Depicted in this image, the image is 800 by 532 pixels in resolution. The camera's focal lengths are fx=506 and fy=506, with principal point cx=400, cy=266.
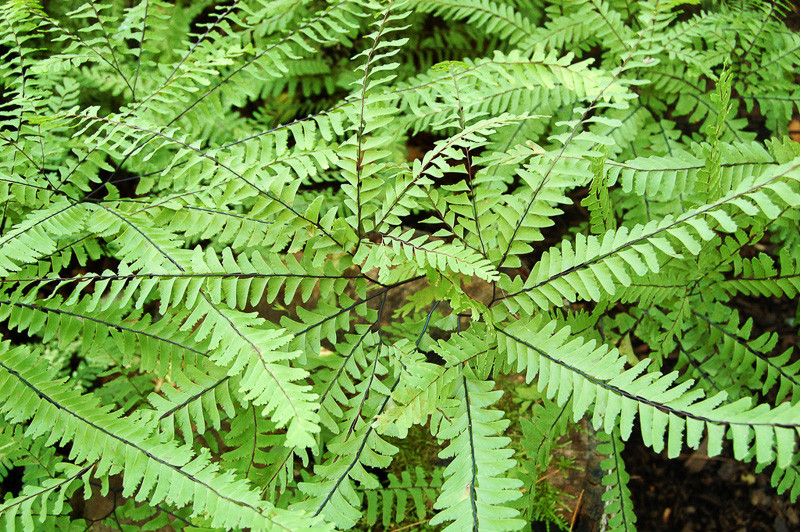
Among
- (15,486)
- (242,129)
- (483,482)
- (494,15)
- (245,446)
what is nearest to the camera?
(483,482)

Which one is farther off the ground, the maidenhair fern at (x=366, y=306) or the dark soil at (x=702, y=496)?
the maidenhair fern at (x=366, y=306)

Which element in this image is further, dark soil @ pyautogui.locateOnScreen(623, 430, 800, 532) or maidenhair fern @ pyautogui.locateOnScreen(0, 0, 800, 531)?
dark soil @ pyautogui.locateOnScreen(623, 430, 800, 532)

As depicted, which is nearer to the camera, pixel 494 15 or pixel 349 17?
pixel 494 15

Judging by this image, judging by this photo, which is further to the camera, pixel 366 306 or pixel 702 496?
pixel 702 496

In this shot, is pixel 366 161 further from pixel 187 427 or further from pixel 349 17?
pixel 349 17

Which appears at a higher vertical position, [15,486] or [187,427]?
[187,427]

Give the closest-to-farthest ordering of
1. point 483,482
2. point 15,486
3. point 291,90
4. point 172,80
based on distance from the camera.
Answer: point 483,482 < point 172,80 < point 15,486 < point 291,90

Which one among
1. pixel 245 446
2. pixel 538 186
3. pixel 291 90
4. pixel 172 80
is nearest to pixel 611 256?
pixel 538 186

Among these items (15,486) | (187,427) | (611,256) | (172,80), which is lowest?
(15,486)

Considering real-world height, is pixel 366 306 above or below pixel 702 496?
above

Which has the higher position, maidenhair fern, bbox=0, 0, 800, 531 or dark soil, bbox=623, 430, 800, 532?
maidenhair fern, bbox=0, 0, 800, 531

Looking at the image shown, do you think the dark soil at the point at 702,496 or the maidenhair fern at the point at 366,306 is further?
the dark soil at the point at 702,496
